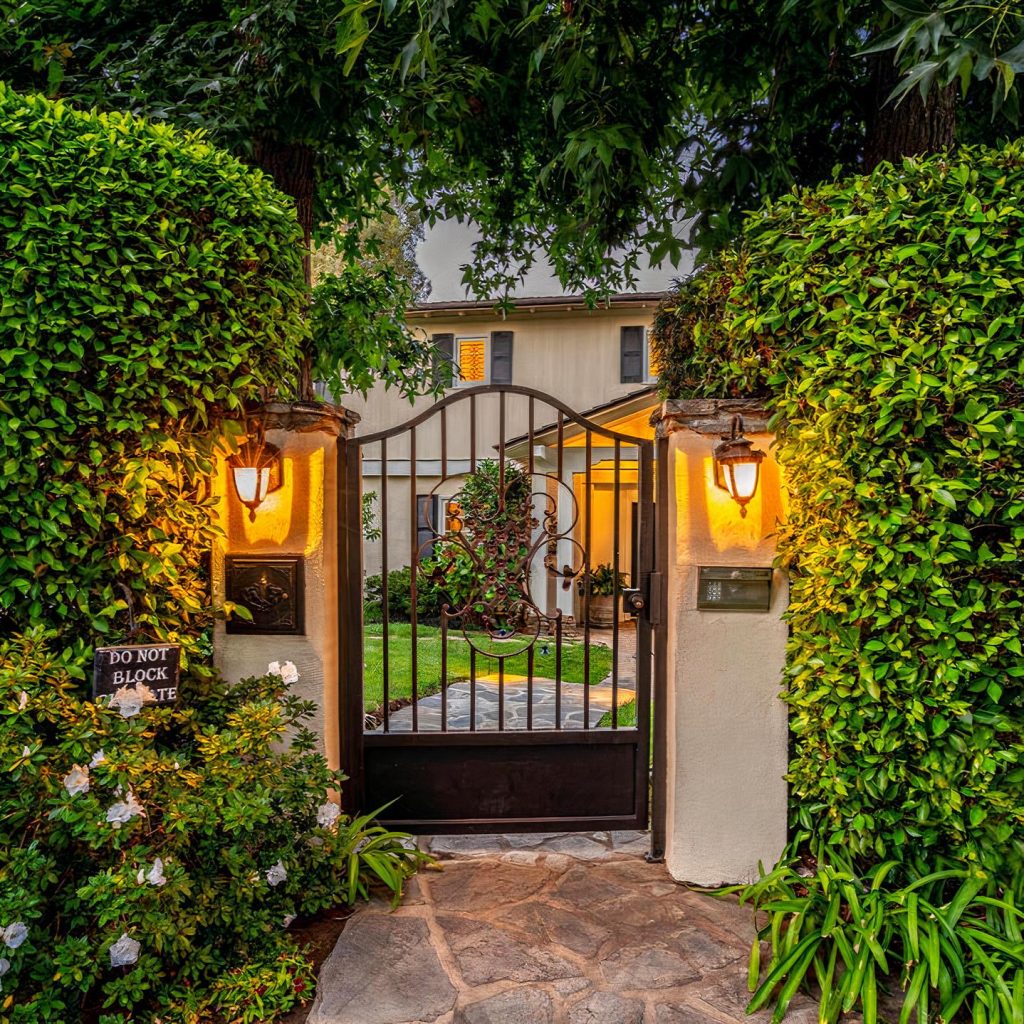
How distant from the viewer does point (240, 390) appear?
112 inches

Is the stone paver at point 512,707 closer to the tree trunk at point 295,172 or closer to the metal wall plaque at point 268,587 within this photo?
the metal wall plaque at point 268,587

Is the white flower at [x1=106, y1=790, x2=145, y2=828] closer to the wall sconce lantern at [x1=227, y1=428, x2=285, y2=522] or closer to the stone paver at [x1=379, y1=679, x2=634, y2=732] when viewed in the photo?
the wall sconce lantern at [x1=227, y1=428, x2=285, y2=522]

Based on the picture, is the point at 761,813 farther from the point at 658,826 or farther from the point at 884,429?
the point at 884,429

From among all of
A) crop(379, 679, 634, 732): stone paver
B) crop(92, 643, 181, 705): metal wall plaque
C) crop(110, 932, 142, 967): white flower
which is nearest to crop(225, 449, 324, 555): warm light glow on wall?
crop(92, 643, 181, 705): metal wall plaque

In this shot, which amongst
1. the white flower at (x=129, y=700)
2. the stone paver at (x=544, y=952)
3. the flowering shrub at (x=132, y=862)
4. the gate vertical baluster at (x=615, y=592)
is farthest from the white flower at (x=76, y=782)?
the gate vertical baluster at (x=615, y=592)

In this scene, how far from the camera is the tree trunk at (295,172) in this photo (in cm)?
409

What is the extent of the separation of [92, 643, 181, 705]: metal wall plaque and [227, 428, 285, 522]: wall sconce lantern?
800 mm

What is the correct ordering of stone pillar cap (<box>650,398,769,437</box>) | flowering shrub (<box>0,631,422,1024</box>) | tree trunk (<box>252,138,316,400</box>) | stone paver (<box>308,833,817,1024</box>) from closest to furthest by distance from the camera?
flowering shrub (<box>0,631,422,1024</box>)
stone paver (<box>308,833,817,1024</box>)
stone pillar cap (<box>650,398,769,437</box>)
tree trunk (<box>252,138,316,400</box>)

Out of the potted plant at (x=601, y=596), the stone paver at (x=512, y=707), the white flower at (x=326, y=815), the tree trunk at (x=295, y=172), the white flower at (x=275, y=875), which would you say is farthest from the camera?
the potted plant at (x=601, y=596)

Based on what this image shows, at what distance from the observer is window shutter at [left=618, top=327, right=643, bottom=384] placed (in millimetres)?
12703

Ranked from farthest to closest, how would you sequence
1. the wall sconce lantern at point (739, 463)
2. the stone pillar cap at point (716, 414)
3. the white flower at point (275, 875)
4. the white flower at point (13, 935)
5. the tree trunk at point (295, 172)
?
1. the tree trunk at point (295, 172)
2. the stone pillar cap at point (716, 414)
3. the wall sconce lantern at point (739, 463)
4. the white flower at point (275, 875)
5. the white flower at point (13, 935)

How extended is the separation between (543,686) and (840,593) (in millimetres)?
5244

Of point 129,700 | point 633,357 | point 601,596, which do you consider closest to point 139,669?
point 129,700

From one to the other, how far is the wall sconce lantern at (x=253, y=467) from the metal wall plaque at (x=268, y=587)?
290 millimetres
